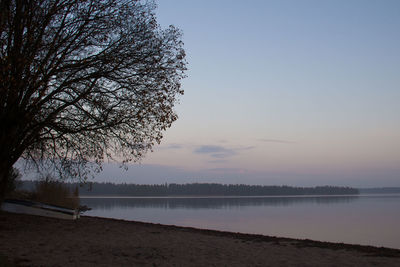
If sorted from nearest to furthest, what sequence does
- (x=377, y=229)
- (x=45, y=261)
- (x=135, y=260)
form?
(x=45, y=261) → (x=135, y=260) → (x=377, y=229)

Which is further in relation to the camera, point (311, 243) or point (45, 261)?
point (311, 243)

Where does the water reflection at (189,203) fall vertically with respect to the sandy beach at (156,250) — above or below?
below

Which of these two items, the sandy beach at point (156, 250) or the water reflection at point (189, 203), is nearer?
the sandy beach at point (156, 250)

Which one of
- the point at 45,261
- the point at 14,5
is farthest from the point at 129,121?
the point at 45,261

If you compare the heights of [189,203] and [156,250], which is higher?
[156,250]

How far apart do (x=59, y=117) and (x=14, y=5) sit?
13.0 ft

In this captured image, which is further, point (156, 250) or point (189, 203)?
point (189, 203)

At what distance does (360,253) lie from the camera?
11.7m

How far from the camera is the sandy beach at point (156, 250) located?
9711 millimetres

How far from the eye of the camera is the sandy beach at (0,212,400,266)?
9711 mm

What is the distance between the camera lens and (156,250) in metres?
11.2

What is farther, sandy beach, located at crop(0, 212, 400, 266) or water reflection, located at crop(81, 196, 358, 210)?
water reflection, located at crop(81, 196, 358, 210)

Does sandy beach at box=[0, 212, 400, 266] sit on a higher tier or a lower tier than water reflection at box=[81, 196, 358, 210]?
higher

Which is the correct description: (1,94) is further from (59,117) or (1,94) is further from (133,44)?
(133,44)
